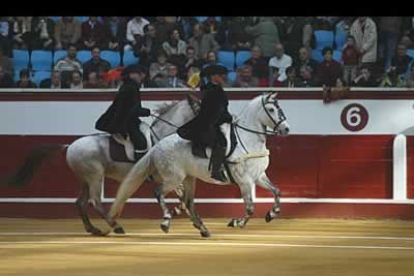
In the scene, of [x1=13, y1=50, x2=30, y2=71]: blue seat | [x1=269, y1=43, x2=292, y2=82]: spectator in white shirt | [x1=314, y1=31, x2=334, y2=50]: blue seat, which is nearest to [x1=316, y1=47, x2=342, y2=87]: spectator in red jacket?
[x1=314, y1=31, x2=334, y2=50]: blue seat

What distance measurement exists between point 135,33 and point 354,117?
3108 mm

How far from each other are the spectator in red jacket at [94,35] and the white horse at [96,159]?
2.58 meters

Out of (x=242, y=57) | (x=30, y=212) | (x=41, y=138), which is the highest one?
(x=242, y=57)

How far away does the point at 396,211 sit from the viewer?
1420 cm

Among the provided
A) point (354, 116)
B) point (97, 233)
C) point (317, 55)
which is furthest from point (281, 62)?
point (97, 233)

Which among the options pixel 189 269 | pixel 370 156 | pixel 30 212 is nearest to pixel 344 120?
pixel 370 156

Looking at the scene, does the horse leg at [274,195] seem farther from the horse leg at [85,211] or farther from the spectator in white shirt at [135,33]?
the spectator in white shirt at [135,33]

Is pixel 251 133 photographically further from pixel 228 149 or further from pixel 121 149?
pixel 121 149

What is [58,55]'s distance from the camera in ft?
49.8

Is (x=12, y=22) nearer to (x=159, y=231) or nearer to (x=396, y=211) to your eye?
(x=159, y=231)

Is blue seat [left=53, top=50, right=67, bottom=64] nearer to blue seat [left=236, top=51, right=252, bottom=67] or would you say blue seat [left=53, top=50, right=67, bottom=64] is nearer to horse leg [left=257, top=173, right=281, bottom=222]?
blue seat [left=236, top=51, right=252, bottom=67]

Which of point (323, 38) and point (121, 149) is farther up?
point (323, 38)

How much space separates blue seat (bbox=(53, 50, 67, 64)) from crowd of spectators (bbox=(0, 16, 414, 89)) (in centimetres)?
6

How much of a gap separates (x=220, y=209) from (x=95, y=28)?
2.91m
